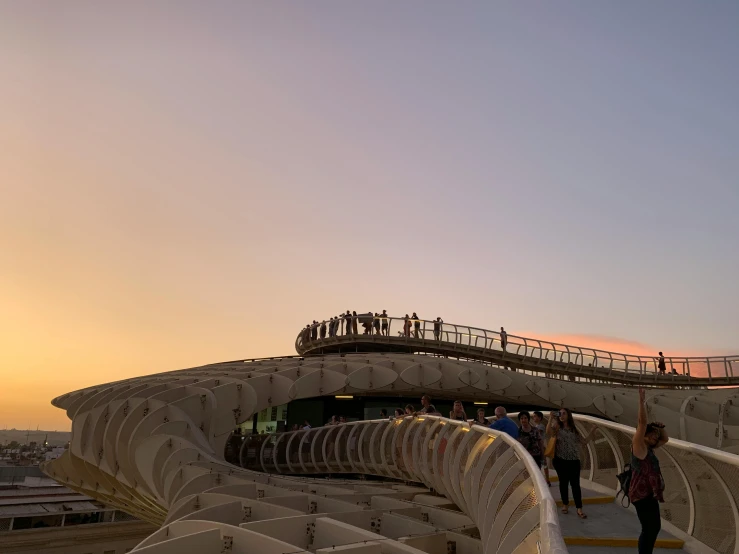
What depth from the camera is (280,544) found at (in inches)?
346

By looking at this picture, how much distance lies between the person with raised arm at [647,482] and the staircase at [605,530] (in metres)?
0.89

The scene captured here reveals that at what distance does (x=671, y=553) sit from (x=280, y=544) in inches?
209

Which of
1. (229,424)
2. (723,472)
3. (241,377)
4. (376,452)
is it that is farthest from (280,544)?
(241,377)

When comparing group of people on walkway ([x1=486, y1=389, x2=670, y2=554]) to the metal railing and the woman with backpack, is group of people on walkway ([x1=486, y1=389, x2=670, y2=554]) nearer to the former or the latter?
the woman with backpack

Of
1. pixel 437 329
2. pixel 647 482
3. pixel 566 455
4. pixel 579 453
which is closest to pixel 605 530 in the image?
pixel 566 455

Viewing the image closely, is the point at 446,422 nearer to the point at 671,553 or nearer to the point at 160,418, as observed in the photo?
the point at 671,553

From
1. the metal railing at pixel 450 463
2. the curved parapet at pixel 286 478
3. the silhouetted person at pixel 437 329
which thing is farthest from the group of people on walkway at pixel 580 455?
the silhouetted person at pixel 437 329

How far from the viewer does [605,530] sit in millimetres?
7320

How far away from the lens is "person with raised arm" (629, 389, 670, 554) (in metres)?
5.63

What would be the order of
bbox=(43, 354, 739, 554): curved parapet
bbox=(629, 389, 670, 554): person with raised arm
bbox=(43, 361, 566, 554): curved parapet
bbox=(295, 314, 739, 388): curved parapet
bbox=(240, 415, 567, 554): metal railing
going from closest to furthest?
bbox=(240, 415, 567, 554): metal railing < bbox=(629, 389, 670, 554): person with raised arm < bbox=(43, 354, 739, 554): curved parapet < bbox=(43, 361, 566, 554): curved parapet < bbox=(295, 314, 739, 388): curved parapet

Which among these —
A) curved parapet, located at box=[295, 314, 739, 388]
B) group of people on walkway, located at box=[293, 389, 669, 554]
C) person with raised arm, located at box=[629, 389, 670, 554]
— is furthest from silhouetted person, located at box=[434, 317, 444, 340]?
person with raised arm, located at box=[629, 389, 670, 554]

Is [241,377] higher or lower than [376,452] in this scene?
higher

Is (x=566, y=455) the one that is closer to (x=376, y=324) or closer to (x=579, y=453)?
(x=579, y=453)

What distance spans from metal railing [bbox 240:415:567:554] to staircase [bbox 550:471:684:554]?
1023 millimetres
